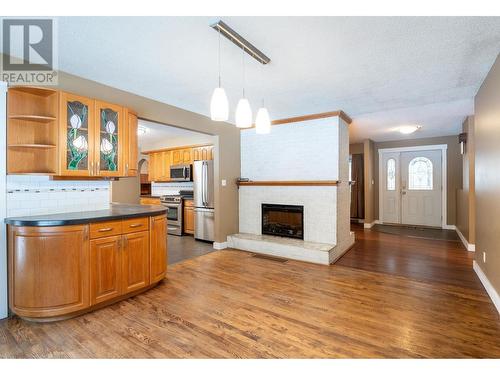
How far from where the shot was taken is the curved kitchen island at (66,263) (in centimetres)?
223

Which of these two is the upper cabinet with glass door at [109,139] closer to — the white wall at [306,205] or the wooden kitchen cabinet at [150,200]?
the white wall at [306,205]

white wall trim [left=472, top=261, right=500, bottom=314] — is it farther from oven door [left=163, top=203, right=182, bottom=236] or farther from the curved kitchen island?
oven door [left=163, top=203, right=182, bottom=236]

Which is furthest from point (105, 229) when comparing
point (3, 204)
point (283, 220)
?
point (283, 220)

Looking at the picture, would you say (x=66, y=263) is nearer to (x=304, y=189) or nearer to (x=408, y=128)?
(x=304, y=189)

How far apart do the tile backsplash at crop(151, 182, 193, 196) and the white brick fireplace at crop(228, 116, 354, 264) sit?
2154mm

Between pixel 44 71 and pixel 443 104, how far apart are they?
17.2ft

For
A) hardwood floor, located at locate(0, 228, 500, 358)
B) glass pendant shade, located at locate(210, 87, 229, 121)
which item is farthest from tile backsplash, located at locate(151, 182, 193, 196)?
glass pendant shade, located at locate(210, 87, 229, 121)

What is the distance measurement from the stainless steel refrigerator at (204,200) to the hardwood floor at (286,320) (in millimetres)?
1717

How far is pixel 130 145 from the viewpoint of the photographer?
309cm

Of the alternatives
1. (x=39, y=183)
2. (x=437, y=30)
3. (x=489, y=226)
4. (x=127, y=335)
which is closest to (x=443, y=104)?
(x=489, y=226)

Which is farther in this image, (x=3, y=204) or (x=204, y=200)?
(x=204, y=200)

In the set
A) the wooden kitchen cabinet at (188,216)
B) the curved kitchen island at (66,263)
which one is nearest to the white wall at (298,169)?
the wooden kitchen cabinet at (188,216)

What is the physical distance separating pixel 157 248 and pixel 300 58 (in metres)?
2.56
